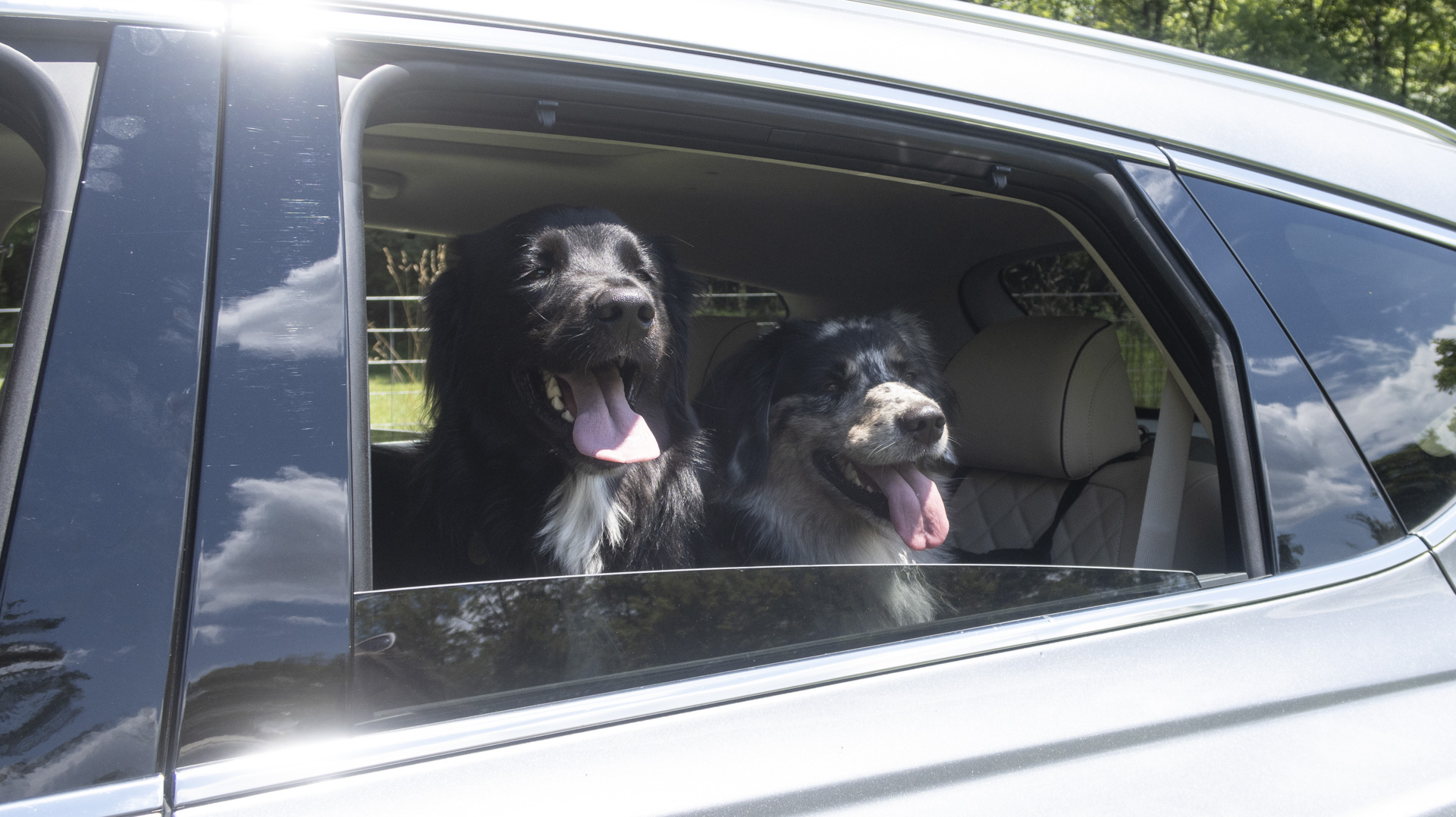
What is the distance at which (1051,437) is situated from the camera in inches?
110

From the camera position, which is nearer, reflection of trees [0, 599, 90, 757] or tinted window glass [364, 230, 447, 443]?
reflection of trees [0, 599, 90, 757]

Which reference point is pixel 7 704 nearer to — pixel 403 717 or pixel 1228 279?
pixel 403 717

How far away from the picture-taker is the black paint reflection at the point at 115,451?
2.77ft

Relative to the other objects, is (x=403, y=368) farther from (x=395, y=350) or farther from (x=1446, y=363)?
(x=1446, y=363)

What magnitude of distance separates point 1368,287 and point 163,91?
1665 mm

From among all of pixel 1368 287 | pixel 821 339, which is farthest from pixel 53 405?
pixel 821 339

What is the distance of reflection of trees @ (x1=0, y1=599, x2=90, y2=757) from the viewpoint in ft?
2.74

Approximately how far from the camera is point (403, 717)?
96 centimetres

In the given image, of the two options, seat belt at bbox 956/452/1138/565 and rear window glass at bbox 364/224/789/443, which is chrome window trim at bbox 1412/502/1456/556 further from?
rear window glass at bbox 364/224/789/443

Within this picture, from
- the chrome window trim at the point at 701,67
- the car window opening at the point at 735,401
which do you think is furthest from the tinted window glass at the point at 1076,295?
the chrome window trim at the point at 701,67

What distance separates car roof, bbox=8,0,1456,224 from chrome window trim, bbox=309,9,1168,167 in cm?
1

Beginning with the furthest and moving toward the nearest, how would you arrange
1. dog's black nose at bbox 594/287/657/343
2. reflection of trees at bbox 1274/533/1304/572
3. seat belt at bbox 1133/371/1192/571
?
dog's black nose at bbox 594/287/657/343 < seat belt at bbox 1133/371/1192/571 < reflection of trees at bbox 1274/533/1304/572

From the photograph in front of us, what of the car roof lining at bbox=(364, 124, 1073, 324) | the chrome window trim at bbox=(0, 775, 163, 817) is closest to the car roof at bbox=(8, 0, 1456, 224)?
the car roof lining at bbox=(364, 124, 1073, 324)

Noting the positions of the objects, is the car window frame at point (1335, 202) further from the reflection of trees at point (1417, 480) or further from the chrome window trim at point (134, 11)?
the chrome window trim at point (134, 11)
